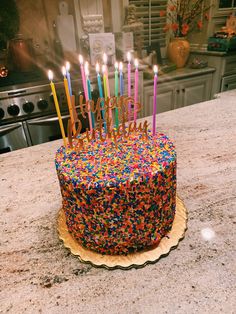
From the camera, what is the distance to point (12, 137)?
2250mm

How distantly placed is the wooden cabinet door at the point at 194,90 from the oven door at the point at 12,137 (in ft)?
6.73

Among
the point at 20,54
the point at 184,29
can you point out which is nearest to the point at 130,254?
the point at 20,54

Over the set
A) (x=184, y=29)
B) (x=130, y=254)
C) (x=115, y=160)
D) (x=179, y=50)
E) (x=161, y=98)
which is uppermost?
(x=184, y=29)

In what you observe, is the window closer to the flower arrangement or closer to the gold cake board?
the flower arrangement

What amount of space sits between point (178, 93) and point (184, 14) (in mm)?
1199

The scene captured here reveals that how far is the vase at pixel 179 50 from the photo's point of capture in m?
3.59

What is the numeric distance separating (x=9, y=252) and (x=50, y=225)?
0.48 feet

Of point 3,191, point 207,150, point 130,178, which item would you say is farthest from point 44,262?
point 207,150

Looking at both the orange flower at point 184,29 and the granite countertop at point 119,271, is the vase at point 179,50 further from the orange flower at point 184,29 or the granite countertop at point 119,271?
the granite countertop at point 119,271

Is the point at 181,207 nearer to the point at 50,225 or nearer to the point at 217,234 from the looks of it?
the point at 217,234

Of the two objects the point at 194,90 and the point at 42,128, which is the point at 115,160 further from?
the point at 194,90

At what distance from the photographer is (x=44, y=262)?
0.71 m

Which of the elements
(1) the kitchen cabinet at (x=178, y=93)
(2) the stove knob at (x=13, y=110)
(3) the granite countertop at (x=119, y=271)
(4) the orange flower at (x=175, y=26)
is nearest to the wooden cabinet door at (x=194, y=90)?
(1) the kitchen cabinet at (x=178, y=93)

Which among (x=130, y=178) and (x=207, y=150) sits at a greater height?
(x=130, y=178)
